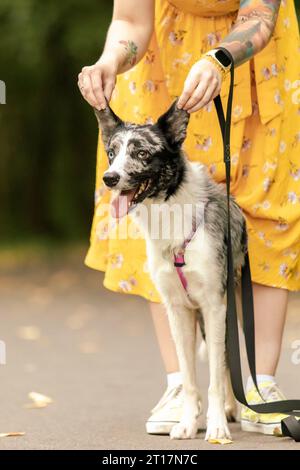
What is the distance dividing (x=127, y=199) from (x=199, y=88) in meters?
0.54

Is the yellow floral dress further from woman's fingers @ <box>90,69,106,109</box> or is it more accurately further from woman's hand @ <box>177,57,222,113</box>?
woman's hand @ <box>177,57,222,113</box>

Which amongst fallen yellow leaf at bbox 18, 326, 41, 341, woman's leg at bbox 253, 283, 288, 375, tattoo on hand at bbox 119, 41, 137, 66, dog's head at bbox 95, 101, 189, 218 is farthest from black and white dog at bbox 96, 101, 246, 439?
fallen yellow leaf at bbox 18, 326, 41, 341

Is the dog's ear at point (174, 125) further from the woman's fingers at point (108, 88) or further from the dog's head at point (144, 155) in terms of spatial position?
the woman's fingers at point (108, 88)

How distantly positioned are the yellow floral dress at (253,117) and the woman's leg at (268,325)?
6 centimetres

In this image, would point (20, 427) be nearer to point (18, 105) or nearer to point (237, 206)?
point (237, 206)

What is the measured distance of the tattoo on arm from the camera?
4855 mm

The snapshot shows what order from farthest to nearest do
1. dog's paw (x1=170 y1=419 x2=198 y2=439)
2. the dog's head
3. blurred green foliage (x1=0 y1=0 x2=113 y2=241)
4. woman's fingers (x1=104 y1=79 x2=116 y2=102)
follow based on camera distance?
blurred green foliage (x1=0 y1=0 x2=113 y2=241), dog's paw (x1=170 y1=419 x2=198 y2=439), woman's fingers (x1=104 y1=79 x2=116 y2=102), the dog's head

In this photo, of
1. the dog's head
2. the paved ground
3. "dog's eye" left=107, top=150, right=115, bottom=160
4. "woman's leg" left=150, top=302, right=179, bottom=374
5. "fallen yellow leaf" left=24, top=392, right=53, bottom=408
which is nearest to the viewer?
the dog's head

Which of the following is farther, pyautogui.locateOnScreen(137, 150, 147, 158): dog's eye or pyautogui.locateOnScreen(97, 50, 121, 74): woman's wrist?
pyautogui.locateOnScreen(97, 50, 121, 74): woman's wrist

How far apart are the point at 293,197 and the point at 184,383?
43.5 inches

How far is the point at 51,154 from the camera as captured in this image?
76.5 feet

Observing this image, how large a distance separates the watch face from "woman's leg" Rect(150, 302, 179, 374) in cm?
139

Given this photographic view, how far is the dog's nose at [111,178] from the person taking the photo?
453 centimetres
